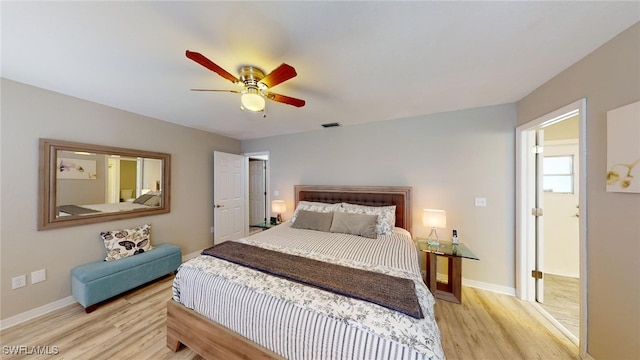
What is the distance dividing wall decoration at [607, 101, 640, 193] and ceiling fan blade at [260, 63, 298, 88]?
2102mm

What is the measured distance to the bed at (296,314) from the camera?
1.00 metres

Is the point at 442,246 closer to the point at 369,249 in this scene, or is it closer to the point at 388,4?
the point at 369,249

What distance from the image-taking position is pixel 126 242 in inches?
101

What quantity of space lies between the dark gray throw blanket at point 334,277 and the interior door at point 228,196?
2.19 meters

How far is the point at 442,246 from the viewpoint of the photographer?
8.07 ft

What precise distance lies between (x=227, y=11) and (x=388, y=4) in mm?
893

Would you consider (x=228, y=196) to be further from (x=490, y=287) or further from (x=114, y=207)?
(x=490, y=287)

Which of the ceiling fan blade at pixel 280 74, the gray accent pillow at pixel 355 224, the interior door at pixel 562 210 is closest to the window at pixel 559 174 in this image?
the interior door at pixel 562 210

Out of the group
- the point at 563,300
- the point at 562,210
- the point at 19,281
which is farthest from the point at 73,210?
the point at 562,210

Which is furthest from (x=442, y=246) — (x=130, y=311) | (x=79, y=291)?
(x=79, y=291)

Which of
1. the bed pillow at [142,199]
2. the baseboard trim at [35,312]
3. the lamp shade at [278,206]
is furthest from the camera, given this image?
the lamp shade at [278,206]

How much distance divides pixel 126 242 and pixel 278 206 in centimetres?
212

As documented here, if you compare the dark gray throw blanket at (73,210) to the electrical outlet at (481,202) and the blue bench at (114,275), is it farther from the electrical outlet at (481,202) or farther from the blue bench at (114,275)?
the electrical outlet at (481,202)

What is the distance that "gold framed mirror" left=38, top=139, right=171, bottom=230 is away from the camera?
2115 mm
